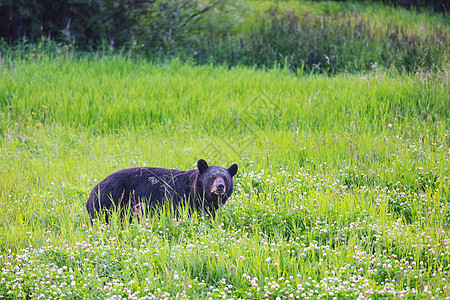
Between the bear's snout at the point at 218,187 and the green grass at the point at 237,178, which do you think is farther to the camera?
the bear's snout at the point at 218,187

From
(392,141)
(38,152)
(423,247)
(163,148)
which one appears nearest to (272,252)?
(423,247)

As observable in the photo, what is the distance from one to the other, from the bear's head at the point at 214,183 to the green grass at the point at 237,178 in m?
0.21

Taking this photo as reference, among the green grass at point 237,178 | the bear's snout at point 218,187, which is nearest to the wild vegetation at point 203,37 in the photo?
the green grass at point 237,178

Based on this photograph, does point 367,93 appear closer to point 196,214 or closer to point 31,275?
point 196,214

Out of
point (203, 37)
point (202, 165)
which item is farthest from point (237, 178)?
point (203, 37)

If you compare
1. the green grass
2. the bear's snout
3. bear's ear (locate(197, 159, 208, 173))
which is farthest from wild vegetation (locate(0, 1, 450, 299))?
bear's ear (locate(197, 159, 208, 173))

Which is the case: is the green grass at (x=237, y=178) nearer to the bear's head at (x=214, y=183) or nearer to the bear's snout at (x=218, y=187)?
the bear's head at (x=214, y=183)

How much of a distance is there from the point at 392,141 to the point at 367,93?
2118 mm

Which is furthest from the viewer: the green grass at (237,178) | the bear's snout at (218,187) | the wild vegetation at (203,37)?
the wild vegetation at (203,37)

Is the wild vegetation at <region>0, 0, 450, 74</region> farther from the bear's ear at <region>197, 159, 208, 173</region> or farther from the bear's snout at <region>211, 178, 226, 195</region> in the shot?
the bear's snout at <region>211, 178, 226, 195</region>

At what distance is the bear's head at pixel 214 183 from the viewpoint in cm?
504

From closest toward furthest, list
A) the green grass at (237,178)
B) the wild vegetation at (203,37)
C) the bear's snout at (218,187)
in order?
1. the green grass at (237,178)
2. the bear's snout at (218,187)
3. the wild vegetation at (203,37)

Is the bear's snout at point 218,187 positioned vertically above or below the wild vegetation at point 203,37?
below

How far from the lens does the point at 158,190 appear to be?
5.52 m
